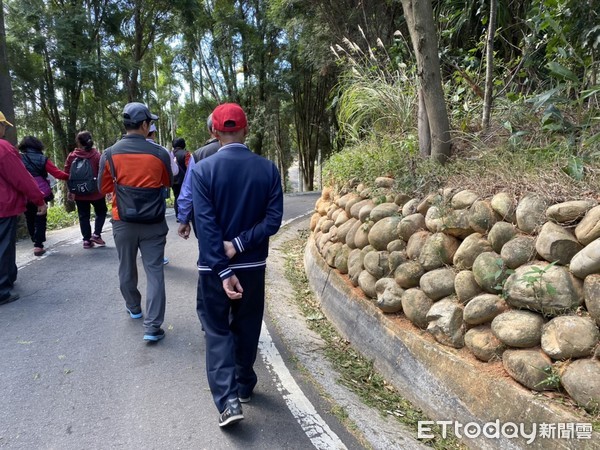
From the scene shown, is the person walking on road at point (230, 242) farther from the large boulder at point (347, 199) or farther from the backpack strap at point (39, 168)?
the backpack strap at point (39, 168)

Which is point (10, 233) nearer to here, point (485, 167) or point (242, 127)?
point (242, 127)

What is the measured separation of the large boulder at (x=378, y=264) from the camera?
4.32 m

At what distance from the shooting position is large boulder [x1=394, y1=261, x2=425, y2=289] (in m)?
3.90

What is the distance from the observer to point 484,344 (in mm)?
3072

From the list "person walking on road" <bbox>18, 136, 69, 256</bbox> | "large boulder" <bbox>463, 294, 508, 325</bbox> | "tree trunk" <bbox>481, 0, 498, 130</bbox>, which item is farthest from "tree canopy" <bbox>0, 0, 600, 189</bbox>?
"person walking on road" <bbox>18, 136, 69, 256</bbox>

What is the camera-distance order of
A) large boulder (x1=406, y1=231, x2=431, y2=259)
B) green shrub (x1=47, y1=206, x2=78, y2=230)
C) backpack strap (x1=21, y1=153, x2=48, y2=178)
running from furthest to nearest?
green shrub (x1=47, y1=206, x2=78, y2=230)
backpack strap (x1=21, y1=153, x2=48, y2=178)
large boulder (x1=406, y1=231, x2=431, y2=259)

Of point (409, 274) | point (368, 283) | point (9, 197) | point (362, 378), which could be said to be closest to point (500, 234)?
point (409, 274)

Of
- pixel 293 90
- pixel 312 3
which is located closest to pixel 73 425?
pixel 312 3

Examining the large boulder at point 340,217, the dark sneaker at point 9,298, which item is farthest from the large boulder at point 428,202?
the dark sneaker at point 9,298

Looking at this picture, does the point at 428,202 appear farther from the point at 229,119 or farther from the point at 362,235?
the point at 229,119

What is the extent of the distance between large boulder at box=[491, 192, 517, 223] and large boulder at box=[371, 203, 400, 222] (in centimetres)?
120

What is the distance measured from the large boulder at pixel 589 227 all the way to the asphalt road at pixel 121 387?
78.9 inches

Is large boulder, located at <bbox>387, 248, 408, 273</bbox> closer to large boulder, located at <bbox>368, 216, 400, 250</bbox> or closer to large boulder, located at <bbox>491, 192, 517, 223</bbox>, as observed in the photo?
large boulder, located at <bbox>368, 216, 400, 250</bbox>

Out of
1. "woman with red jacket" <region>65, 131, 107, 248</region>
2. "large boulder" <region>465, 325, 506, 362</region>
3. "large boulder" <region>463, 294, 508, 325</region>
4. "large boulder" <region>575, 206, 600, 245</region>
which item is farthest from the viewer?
"woman with red jacket" <region>65, 131, 107, 248</region>
